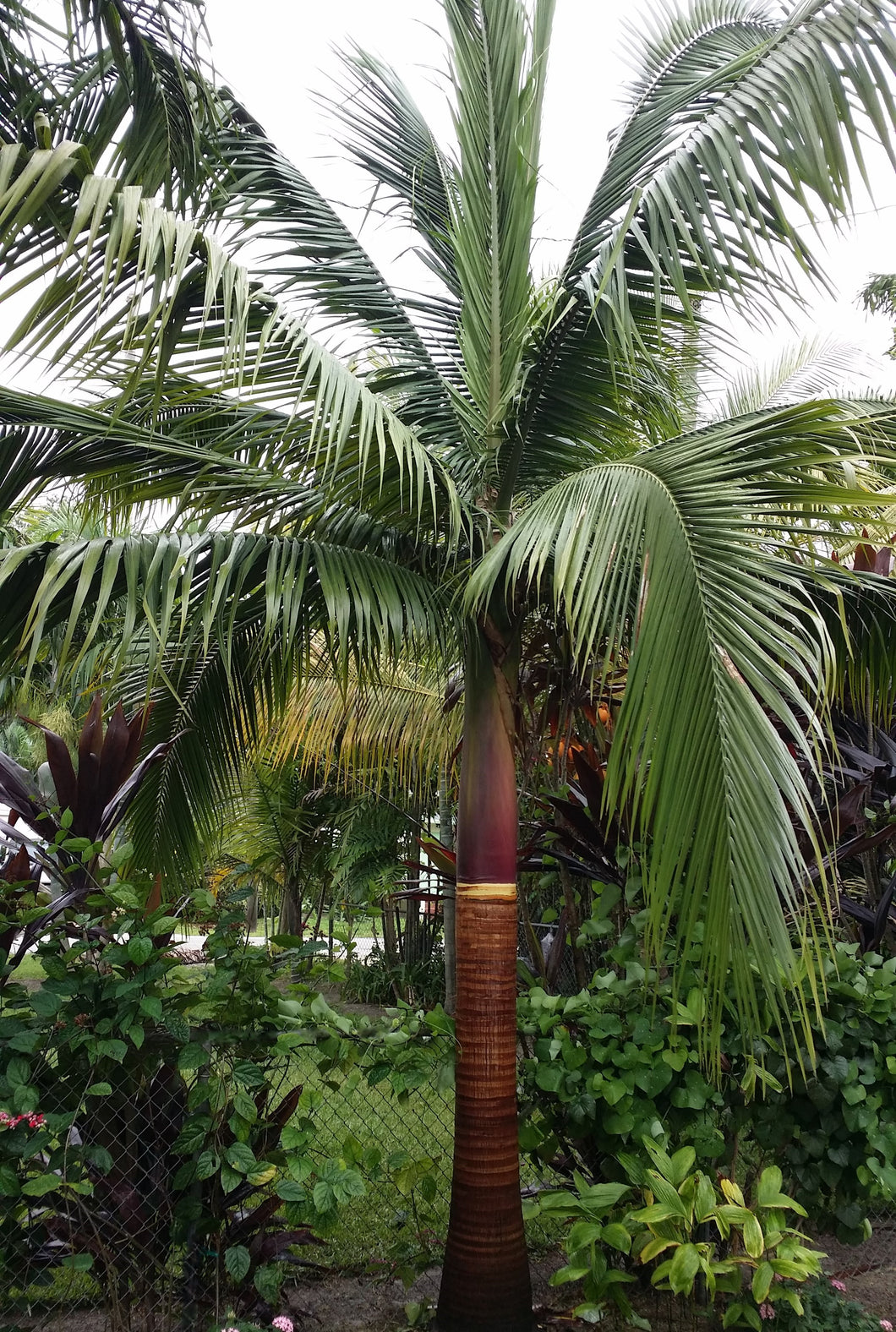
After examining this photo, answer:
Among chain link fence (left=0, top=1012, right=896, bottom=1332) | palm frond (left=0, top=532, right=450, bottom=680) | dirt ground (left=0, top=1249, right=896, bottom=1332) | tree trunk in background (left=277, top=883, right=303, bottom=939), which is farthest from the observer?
tree trunk in background (left=277, top=883, right=303, bottom=939)

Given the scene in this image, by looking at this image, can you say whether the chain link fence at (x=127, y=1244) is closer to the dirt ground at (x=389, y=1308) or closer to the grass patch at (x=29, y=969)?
the dirt ground at (x=389, y=1308)

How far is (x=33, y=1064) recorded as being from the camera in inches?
103

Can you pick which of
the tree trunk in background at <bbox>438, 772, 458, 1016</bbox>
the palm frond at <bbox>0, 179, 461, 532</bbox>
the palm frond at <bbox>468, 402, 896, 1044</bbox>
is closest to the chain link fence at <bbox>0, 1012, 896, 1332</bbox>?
the palm frond at <bbox>468, 402, 896, 1044</bbox>

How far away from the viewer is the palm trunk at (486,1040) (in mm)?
2793

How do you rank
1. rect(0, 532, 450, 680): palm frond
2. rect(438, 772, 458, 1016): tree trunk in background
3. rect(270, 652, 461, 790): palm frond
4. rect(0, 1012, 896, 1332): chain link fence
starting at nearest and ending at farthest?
rect(0, 532, 450, 680): palm frond
rect(0, 1012, 896, 1332): chain link fence
rect(270, 652, 461, 790): palm frond
rect(438, 772, 458, 1016): tree trunk in background

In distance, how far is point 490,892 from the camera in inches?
117

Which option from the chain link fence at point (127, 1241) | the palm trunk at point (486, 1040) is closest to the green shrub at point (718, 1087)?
the palm trunk at point (486, 1040)

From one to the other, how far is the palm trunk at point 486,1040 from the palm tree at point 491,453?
1 centimetres

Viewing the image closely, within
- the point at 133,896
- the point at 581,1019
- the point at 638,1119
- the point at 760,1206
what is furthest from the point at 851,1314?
the point at 133,896

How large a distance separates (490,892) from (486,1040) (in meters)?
0.44

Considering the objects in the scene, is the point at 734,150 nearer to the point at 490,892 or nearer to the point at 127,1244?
the point at 490,892

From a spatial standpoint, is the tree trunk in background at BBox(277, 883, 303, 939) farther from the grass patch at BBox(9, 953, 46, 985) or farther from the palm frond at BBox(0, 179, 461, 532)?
the palm frond at BBox(0, 179, 461, 532)

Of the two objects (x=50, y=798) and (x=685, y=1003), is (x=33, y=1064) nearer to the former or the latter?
(x=50, y=798)

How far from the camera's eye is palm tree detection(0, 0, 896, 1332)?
217 centimetres
